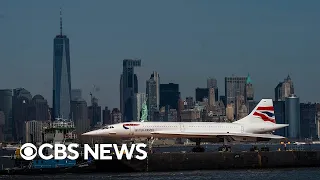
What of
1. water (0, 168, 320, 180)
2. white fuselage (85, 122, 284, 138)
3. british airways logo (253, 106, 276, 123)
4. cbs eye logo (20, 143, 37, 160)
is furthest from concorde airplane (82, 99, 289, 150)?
cbs eye logo (20, 143, 37, 160)

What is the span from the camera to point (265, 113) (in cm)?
14188

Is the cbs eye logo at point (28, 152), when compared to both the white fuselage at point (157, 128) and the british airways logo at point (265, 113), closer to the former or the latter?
the white fuselage at point (157, 128)

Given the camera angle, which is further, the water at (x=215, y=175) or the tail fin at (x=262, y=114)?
the tail fin at (x=262, y=114)

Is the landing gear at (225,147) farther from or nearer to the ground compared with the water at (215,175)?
farther from the ground

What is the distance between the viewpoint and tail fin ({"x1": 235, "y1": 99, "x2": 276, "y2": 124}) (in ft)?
458

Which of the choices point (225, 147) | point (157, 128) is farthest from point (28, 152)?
point (225, 147)

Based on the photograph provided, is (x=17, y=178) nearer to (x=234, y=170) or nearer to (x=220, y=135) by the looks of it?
(x=234, y=170)

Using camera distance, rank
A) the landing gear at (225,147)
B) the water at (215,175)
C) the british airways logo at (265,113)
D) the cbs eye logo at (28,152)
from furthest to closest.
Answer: the british airways logo at (265,113)
the landing gear at (225,147)
the cbs eye logo at (28,152)
the water at (215,175)

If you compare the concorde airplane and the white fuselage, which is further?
the concorde airplane

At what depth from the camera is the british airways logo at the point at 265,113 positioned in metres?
141

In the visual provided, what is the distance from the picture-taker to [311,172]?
361 ft

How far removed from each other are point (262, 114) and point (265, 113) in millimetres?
858

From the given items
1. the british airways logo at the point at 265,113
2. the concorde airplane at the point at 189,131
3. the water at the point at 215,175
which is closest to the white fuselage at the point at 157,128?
the concorde airplane at the point at 189,131

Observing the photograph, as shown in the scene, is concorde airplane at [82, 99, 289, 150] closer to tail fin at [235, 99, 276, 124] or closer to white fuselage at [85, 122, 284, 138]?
white fuselage at [85, 122, 284, 138]
